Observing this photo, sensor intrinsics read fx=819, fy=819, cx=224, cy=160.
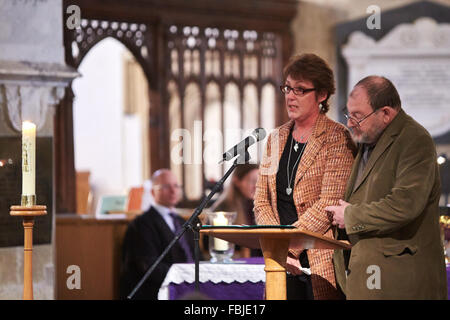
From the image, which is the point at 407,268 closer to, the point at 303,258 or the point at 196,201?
the point at 303,258

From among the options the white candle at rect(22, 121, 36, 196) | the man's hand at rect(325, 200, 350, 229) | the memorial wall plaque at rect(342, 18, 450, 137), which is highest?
the memorial wall plaque at rect(342, 18, 450, 137)

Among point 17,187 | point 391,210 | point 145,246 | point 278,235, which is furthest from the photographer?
point 145,246

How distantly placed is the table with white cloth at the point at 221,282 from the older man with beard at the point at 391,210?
4.33 feet

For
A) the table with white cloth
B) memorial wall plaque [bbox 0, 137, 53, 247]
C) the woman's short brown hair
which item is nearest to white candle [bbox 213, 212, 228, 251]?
the table with white cloth

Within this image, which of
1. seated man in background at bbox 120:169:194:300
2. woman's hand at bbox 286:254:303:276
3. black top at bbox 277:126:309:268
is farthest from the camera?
seated man in background at bbox 120:169:194:300

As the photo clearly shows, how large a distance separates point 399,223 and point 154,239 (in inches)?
134

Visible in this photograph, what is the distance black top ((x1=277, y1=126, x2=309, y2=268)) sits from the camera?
342 cm

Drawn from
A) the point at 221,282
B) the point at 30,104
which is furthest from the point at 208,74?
the point at 221,282

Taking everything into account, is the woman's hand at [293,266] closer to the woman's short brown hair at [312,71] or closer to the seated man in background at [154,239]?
the woman's short brown hair at [312,71]

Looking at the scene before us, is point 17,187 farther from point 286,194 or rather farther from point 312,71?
point 312,71

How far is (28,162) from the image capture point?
304 cm

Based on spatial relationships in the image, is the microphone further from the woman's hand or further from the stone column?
the stone column

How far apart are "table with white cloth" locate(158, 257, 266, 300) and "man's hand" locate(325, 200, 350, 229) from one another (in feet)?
4.39

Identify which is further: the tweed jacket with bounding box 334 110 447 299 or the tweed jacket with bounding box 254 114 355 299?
the tweed jacket with bounding box 254 114 355 299
